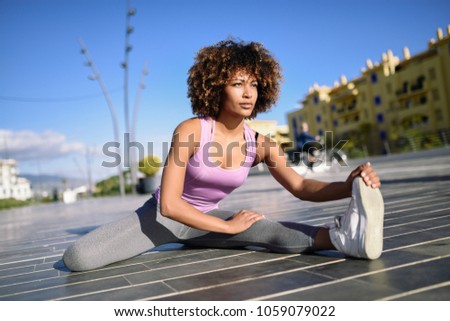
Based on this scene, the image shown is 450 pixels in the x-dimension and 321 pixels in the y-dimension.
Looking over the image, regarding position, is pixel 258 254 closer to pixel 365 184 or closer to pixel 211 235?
pixel 211 235

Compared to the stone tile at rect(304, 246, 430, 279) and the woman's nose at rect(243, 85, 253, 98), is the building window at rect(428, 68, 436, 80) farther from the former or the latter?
the stone tile at rect(304, 246, 430, 279)

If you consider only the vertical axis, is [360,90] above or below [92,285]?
above

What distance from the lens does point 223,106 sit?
2422mm

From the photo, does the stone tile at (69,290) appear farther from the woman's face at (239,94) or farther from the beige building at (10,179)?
the beige building at (10,179)

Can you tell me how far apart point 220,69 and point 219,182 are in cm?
69

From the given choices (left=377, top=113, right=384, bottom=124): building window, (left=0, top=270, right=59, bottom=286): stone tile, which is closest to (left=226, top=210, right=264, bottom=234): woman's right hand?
(left=0, top=270, right=59, bottom=286): stone tile

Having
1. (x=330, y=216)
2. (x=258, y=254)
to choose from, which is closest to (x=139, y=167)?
(x=330, y=216)

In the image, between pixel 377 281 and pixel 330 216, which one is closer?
pixel 377 281

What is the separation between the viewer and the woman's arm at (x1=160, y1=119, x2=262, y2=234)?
2.08 meters

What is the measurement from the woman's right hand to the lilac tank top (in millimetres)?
294

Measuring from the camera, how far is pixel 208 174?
2.32m

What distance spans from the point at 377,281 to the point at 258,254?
88 centimetres
